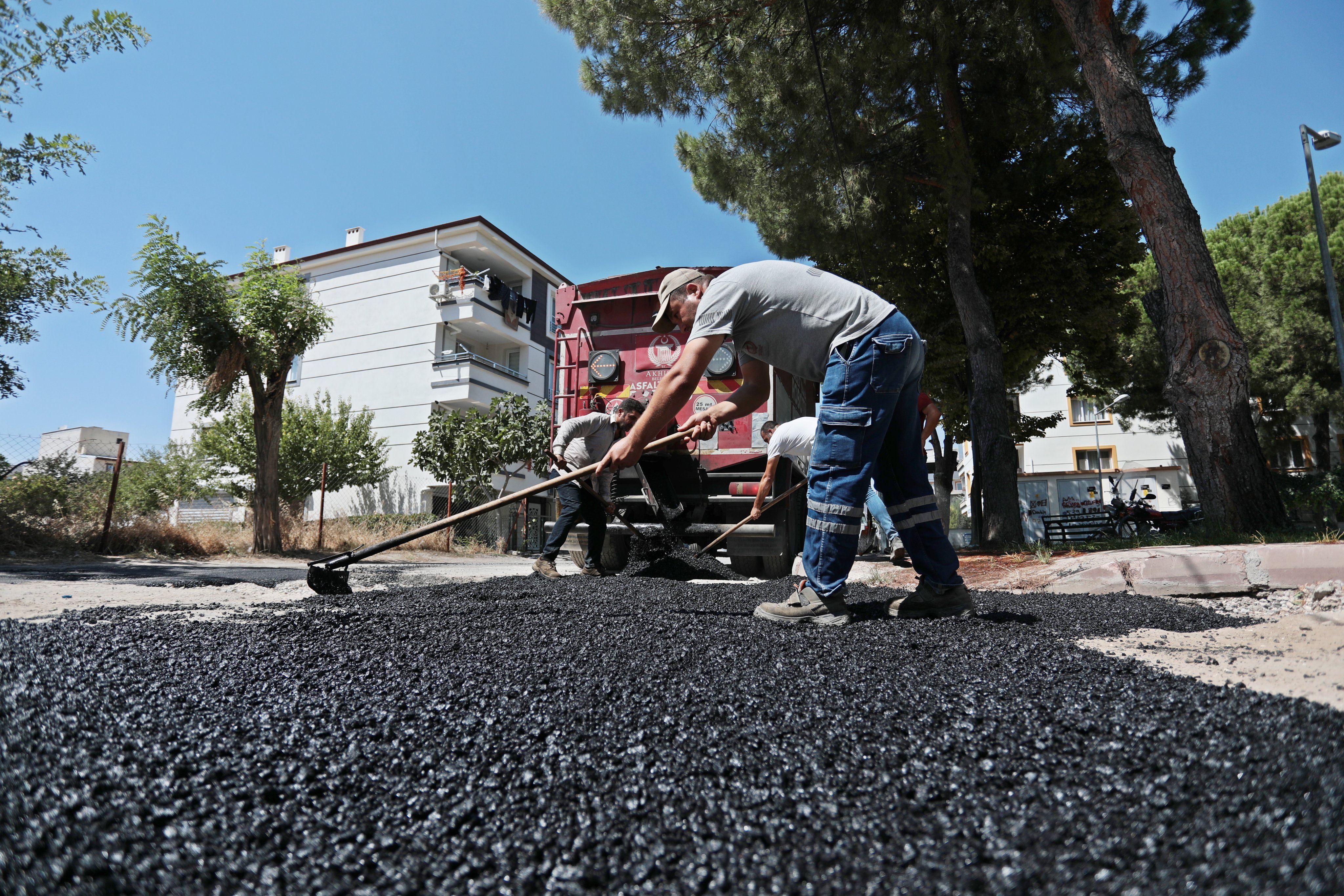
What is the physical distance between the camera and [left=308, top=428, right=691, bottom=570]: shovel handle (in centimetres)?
311

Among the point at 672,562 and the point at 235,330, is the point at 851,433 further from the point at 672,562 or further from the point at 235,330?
the point at 235,330

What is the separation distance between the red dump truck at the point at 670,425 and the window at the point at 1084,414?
27657 millimetres

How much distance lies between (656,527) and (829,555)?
3.08 metres

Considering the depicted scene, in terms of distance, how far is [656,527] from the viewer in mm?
5500

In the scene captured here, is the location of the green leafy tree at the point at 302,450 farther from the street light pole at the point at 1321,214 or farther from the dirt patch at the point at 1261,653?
the street light pole at the point at 1321,214

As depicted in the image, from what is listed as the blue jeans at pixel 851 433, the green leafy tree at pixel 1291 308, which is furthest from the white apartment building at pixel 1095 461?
the blue jeans at pixel 851 433

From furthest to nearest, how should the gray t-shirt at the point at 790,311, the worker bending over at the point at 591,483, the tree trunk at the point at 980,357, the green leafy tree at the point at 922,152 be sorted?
the green leafy tree at the point at 922,152 < the tree trunk at the point at 980,357 < the worker bending over at the point at 591,483 < the gray t-shirt at the point at 790,311

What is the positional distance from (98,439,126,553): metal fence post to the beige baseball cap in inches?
328

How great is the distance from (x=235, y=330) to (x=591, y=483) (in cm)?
774

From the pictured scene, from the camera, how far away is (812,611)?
2.55 meters

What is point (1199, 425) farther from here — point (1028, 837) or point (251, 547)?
point (251, 547)

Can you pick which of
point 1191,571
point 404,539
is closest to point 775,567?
point 1191,571

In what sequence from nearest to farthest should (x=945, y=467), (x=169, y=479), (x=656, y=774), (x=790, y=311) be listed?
(x=656, y=774) < (x=790, y=311) < (x=945, y=467) < (x=169, y=479)

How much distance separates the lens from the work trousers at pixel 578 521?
522 centimetres
